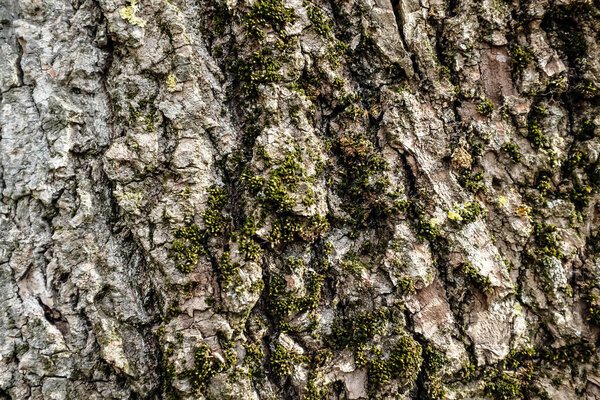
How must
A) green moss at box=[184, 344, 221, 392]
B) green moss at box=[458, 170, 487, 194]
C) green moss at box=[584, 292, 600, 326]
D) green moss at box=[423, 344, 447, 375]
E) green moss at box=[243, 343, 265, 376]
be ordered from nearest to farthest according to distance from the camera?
1. green moss at box=[184, 344, 221, 392]
2. green moss at box=[243, 343, 265, 376]
3. green moss at box=[423, 344, 447, 375]
4. green moss at box=[584, 292, 600, 326]
5. green moss at box=[458, 170, 487, 194]

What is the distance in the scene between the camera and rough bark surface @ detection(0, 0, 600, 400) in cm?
271

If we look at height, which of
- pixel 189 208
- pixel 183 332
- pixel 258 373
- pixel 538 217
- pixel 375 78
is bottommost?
pixel 258 373

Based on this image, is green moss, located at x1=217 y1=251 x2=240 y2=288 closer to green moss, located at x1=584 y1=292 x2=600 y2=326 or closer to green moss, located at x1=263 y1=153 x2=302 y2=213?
green moss, located at x1=263 y1=153 x2=302 y2=213

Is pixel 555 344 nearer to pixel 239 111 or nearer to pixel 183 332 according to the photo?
pixel 183 332

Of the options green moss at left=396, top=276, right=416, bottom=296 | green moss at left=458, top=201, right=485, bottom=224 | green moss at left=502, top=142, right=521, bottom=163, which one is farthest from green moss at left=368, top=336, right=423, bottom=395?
green moss at left=502, top=142, right=521, bottom=163

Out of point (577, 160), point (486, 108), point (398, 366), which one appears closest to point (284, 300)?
point (398, 366)

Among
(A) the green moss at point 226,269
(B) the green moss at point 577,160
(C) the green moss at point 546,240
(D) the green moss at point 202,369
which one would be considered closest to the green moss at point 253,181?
(A) the green moss at point 226,269

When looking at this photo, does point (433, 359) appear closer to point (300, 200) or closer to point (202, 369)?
point (300, 200)

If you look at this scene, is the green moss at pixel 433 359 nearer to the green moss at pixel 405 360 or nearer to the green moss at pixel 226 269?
the green moss at pixel 405 360

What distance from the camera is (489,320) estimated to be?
287cm

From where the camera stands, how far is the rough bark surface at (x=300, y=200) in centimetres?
271

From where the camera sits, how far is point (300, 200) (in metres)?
2.74

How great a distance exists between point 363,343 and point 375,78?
2137 mm

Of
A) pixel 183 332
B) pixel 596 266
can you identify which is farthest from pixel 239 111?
pixel 596 266
